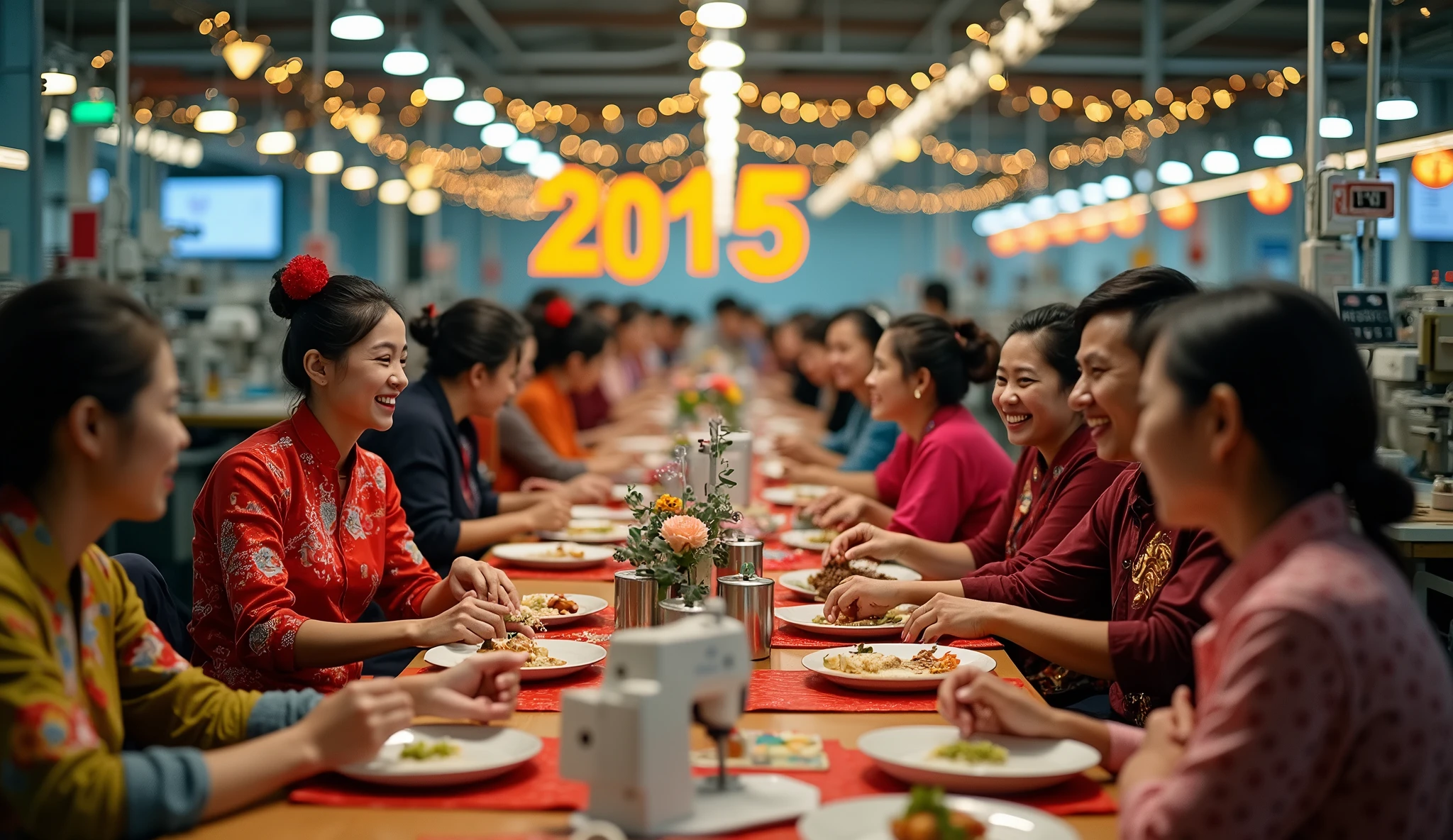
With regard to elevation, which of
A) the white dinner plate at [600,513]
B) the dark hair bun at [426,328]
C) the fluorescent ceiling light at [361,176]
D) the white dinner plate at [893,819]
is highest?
the fluorescent ceiling light at [361,176]

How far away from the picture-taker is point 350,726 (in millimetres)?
1592

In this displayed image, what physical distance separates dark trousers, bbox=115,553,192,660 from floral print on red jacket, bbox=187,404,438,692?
5cm

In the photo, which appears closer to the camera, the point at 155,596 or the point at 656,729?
the point at 656,729

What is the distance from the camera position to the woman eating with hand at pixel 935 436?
3.62 meters

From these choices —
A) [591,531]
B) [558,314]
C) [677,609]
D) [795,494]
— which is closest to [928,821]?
[677,609]

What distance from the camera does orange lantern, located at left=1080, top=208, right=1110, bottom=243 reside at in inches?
567

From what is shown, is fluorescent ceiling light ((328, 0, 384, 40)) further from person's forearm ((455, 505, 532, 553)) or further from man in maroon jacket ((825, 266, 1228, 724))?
man in maroon jacket ((825, 266, 1228, 724))

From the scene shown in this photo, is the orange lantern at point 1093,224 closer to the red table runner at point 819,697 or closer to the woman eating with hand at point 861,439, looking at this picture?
the woman eating with hand at point 861,439

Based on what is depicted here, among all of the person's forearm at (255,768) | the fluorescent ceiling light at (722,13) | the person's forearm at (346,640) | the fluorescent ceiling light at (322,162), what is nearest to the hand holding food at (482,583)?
the person's forearm at (346,640)

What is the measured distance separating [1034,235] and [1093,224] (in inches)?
65.5

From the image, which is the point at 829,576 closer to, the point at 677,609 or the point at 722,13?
the point at 677,609

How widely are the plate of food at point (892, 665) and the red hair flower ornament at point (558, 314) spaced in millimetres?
3849

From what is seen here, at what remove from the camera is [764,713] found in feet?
6.72

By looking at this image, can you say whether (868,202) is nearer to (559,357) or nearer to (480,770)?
(559,357)
